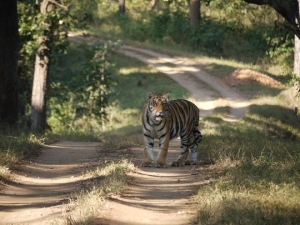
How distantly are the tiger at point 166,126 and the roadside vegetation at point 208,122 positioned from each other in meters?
0.51

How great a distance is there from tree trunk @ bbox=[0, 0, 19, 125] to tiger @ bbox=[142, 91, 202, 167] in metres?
6.37

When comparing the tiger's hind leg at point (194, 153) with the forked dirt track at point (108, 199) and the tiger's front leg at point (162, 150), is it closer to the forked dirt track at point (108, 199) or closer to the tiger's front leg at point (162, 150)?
the forked dirt track at point (108, 199)

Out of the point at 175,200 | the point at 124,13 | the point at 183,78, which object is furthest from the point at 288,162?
the point at 124,13

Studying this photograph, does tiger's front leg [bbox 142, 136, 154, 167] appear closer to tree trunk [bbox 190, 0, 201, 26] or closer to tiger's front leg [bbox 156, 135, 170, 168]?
tiger's front leg [bbox 156, 135, 170, 168]

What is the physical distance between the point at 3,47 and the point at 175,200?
1034 cm

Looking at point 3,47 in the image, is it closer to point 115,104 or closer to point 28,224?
point 28,224

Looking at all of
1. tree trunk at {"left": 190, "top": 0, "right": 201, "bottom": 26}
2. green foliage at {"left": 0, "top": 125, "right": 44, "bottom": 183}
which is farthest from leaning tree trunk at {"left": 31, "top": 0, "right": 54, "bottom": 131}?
tree trunk at {"left": 190, "top": 0, "right": 201, "bottom": 26}

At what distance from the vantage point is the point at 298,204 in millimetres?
8570

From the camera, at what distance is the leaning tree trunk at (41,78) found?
73.5 feet

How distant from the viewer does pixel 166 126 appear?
44.7 feet

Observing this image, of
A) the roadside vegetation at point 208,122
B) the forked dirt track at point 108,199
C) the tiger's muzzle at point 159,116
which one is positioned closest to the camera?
the roadside vegetation at point 208,122

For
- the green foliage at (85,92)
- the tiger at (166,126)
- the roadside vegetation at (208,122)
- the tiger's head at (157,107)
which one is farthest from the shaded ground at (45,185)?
the green foliage at (85,92)

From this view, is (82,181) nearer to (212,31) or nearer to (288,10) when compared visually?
(288,10)

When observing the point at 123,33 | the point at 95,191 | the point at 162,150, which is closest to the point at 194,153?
the point at 162,150
